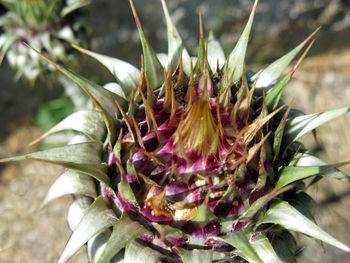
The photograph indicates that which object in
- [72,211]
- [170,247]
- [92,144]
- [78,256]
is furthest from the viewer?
[78,256]

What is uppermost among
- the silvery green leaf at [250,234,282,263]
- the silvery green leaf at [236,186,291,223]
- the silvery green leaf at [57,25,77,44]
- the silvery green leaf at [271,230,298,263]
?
the silvery green leaf at [57,25,77,44]

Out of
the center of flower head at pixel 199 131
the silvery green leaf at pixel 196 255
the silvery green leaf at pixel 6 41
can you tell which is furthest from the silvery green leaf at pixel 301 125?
the silvery green leaf at pixel 6 41

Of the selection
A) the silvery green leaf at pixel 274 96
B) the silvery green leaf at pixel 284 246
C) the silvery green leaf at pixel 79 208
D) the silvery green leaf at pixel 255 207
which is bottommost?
the silvery green leaf at pixel 284 246

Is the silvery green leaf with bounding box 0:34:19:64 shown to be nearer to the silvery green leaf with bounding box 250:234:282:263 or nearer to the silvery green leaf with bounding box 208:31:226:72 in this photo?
the silvery green leaf with bounding box 208:31:226:72

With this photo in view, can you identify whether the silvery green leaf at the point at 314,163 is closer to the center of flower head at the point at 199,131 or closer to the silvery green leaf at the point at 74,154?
the center of flower head at the point at 199,131

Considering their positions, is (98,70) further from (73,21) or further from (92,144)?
(92,144)

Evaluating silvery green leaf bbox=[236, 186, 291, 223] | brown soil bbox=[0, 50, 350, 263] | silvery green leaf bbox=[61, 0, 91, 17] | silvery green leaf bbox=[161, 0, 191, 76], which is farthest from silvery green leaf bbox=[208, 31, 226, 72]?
brown soil bbox=[0, 50, 350, 263]

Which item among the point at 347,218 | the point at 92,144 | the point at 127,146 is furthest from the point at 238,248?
the point at 347,218
